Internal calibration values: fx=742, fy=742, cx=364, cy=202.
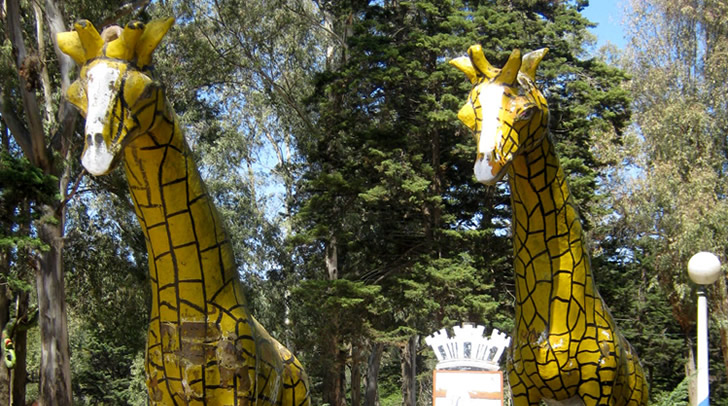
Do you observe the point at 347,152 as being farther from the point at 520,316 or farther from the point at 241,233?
the point at 520,316

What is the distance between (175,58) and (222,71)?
1.35 meters

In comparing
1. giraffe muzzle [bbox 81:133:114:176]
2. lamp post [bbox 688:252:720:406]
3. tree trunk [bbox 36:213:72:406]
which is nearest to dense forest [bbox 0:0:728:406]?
tree trunk [bbox 36:213:72:406]

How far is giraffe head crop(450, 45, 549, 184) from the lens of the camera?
4520 mm

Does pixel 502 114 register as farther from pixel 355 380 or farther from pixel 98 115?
pixel 355 380

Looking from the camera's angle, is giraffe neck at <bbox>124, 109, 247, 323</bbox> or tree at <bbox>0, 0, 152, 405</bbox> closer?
giraffe neck at <bbox>124, 109, 247, 323</bbox>

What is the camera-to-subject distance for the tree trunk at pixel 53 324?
42.1 ft

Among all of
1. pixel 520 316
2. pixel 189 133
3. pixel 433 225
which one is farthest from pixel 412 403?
pixel 520 316

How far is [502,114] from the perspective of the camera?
15.2ft

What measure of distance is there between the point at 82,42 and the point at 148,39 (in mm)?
336

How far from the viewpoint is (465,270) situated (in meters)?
15.0

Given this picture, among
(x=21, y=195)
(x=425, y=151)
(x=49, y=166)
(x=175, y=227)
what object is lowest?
(x=175, y=227)

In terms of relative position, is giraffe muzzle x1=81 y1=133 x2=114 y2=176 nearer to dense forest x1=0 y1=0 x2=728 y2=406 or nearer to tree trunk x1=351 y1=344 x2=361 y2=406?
dense forest x1=0 y1=0 x2=728 y2=406

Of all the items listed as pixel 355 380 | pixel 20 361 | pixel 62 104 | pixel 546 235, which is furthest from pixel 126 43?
pixel 20 361

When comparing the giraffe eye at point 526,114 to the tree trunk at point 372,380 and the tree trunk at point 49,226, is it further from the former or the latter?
the tree trunk at point 372,380
